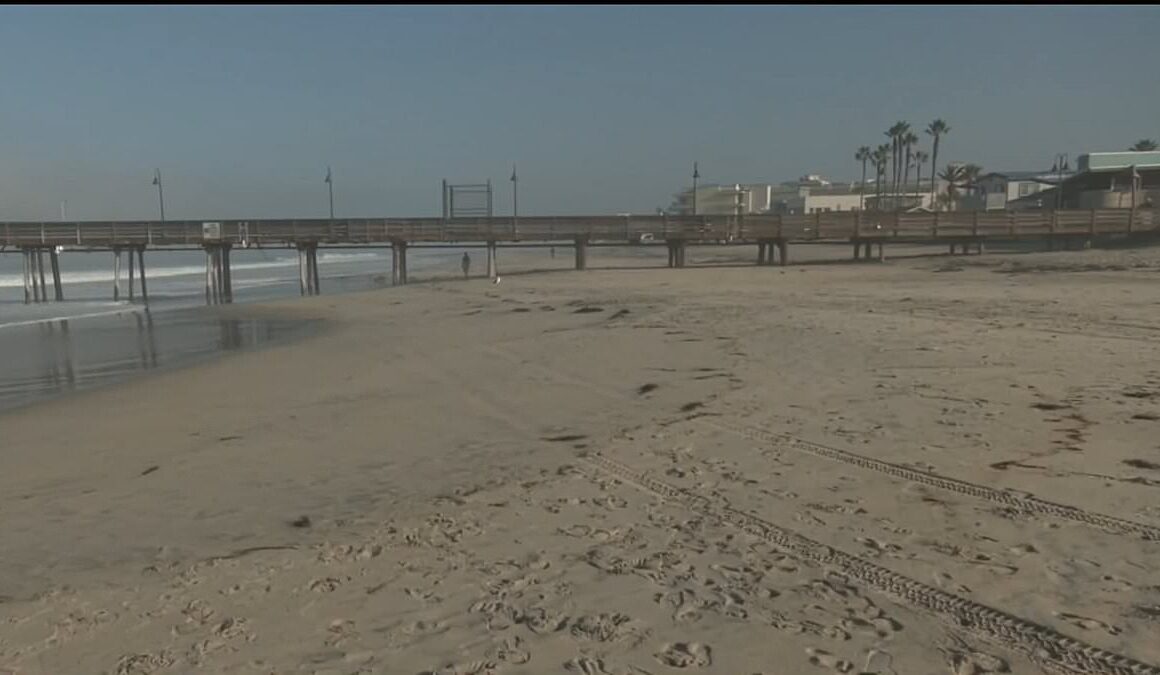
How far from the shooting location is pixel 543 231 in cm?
3941

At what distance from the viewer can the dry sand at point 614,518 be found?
3.30m

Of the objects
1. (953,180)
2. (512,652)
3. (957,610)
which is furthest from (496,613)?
(953,180)

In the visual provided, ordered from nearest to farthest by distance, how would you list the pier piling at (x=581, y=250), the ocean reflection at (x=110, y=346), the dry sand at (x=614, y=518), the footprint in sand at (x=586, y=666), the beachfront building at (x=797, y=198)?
1. the footprint in sand at (x=586, y=666)
2. the dry sand at (x=614, y=518)
3. the ocean reflection at (x=110, y=346)
4. the pier piling at (x=581, y=250)
5. the beachfront building at (x=797, y=198)

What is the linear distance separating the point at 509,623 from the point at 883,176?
10692cm

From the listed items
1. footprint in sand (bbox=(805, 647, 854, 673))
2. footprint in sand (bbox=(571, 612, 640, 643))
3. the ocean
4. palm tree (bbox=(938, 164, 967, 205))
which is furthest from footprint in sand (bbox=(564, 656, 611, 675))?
palm tree (bbox=(938, 164, 967, 205))

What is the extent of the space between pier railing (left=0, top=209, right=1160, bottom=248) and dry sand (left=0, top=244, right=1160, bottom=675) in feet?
93.8

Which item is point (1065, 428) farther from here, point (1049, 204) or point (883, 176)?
point (883, 176)

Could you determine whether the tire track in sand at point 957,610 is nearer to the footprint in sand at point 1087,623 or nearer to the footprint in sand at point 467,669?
the footprint in sand at point 1087,623

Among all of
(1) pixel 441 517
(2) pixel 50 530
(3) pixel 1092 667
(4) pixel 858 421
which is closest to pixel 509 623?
(1) pixel 441 517

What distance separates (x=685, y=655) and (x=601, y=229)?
3706 cm

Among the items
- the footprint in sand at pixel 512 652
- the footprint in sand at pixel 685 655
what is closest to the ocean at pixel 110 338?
the footprint in sand at pixel 512 652

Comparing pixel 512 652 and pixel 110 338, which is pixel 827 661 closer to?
pixel 512 652

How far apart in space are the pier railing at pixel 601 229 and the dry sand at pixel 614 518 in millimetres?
28580

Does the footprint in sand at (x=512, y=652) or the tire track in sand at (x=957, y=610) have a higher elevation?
the tire track in sand at (x=957, y=610)
